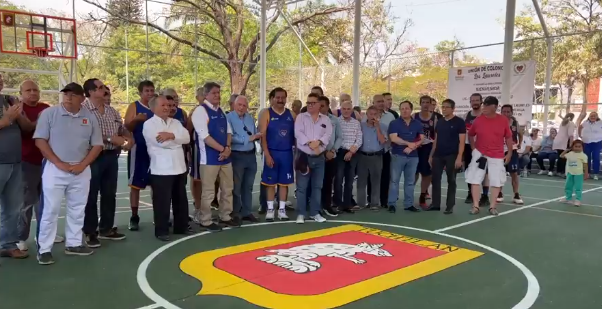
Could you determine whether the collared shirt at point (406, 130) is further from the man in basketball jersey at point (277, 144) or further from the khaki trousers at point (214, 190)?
the khaki trousers at point (214, 190)

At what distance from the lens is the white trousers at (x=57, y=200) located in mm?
4531

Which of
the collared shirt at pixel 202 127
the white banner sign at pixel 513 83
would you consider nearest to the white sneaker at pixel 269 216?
the collared shirt at pixel 202 127

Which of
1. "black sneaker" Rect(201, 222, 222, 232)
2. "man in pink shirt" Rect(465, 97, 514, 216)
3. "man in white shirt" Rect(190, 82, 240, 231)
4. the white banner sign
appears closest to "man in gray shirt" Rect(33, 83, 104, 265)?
"man in white shirt" Rect(190, 82, 240, 231)

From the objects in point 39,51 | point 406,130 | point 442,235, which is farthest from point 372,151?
point 39,51

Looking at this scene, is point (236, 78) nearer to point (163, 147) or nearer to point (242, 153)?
point (242, 153)

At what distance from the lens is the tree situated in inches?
854

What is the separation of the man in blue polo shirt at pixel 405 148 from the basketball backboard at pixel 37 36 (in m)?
9.72

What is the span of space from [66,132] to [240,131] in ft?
7.45

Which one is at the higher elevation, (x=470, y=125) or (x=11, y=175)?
(x=470, y=125)

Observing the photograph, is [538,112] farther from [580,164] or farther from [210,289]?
[210,289]

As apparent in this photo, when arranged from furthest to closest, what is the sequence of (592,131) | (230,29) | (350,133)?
(230,29)
(592,131)
(350,133)

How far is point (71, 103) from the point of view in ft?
15.0

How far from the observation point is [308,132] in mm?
6480

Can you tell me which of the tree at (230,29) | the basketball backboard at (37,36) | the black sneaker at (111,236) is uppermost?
the tree at (230,29)
